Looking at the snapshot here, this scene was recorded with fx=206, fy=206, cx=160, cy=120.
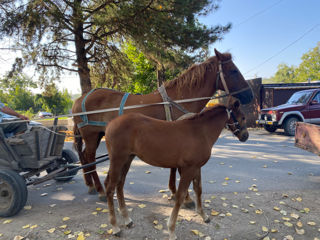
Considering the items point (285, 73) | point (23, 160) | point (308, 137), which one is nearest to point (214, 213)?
point (308, 137)

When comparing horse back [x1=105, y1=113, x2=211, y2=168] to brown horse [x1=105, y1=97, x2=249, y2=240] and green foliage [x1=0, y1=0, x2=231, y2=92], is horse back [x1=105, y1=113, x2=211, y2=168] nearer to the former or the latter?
brown horse [x1=105, y1=97, x2=249, y2=240]

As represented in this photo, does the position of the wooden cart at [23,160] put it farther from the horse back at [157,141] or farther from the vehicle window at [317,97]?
the vehicle window at [317,97]

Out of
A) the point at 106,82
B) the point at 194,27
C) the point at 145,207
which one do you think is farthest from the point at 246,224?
the point at 106,82

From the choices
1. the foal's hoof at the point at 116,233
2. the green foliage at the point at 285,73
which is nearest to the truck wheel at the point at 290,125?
the foal's hoof at the point at 116,233

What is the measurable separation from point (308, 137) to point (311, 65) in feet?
142

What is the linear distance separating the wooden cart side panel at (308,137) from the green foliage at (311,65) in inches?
1630

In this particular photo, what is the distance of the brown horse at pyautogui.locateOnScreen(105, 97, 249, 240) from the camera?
2.45 metres

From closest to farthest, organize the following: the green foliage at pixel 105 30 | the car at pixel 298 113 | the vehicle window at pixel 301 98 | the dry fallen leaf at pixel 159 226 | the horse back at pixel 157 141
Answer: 1. the horse back at pixel 157 141
2. the dry fallen leaf at pixel 159 226
3. the green foliage at pixel 105 30
4. the car at pixel 298 113
5. the vehicle window at pixel 301 98

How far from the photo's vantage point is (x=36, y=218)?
3010 millimetres

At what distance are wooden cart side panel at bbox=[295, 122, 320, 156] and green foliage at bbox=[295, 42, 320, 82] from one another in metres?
41.4

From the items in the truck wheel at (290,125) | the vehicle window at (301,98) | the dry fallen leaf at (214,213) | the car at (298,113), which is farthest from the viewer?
the vehicle window at (301,98)

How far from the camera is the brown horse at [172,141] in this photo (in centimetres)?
245

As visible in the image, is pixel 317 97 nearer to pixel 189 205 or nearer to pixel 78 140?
pixel 189 205

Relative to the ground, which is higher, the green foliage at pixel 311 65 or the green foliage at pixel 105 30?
the green foliage at pixel 311 65
